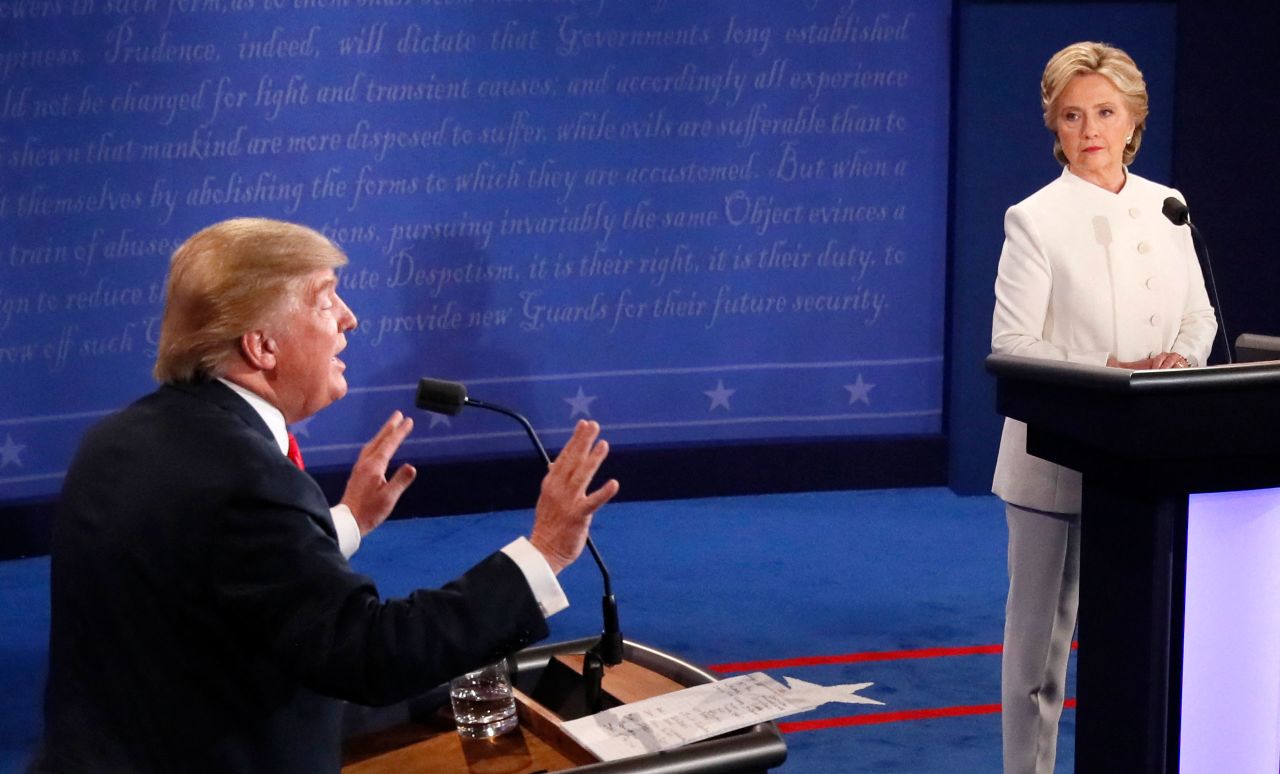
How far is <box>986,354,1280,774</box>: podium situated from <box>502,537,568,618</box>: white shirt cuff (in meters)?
0.98

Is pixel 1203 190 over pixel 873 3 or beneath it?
beneath

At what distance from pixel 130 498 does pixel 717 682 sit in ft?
2.68

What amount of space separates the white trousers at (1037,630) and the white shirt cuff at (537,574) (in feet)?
4.81

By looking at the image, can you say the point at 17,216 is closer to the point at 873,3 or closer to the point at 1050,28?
the point at 873,3

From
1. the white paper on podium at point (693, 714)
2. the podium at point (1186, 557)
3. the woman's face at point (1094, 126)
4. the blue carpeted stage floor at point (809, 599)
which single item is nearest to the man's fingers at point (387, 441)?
the white paper on podium at point (693, 714)

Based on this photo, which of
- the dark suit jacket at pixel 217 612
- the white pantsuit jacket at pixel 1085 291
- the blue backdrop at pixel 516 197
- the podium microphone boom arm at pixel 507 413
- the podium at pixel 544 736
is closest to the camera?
the dark suit jacket at pixel 217 612

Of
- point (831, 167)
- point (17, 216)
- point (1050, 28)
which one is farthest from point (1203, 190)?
point (17, 216)

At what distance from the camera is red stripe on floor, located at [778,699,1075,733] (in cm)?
370

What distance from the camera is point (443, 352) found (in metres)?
6.04

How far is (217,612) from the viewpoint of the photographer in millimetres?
1555

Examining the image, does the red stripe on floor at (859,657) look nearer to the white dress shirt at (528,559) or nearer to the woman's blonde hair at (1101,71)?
the woman's blonde hair at (1101,71)

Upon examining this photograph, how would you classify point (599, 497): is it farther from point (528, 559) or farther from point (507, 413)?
point (507, 413)

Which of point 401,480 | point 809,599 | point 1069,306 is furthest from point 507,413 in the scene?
point 809,599

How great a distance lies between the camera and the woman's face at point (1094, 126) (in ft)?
9.32
